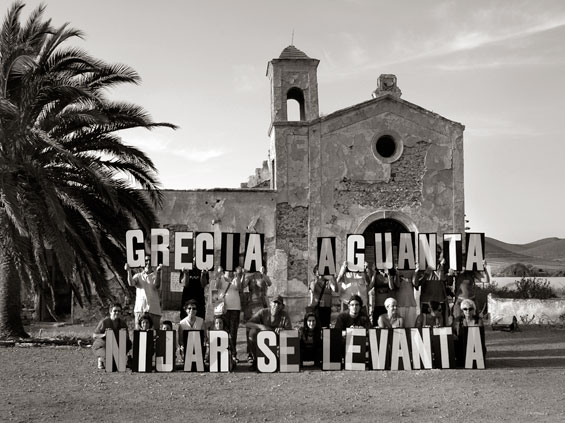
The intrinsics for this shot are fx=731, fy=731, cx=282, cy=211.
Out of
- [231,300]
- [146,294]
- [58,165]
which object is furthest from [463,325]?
[58,165]

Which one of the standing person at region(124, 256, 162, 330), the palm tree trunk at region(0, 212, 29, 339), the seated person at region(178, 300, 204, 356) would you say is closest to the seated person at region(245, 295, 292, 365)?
the seated person at region(178, 300, 204, 356)

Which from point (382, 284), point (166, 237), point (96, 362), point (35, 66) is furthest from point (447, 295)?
point (35, 66)

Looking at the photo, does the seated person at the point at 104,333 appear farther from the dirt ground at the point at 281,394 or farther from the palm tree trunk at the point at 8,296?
the palm tree trunk at the point at 8,296

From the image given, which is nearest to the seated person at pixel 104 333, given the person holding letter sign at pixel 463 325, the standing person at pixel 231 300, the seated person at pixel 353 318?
the standing person at pixel 231 300

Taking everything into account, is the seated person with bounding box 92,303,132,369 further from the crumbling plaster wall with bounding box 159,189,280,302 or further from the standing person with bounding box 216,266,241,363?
the crumbling plaster wall with bounding box 159,189,280,302

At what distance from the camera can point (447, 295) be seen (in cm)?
1366

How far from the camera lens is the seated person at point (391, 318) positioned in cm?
1155

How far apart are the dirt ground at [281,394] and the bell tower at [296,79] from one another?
36.4 feet

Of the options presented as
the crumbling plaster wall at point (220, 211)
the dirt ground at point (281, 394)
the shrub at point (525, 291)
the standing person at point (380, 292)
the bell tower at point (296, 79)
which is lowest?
the dirt ground at point (281, 394)

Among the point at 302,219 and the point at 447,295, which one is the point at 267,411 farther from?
the point at 302,219

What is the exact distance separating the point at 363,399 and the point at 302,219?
11557mm

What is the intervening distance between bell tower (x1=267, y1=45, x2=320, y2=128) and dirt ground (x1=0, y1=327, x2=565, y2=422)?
11101 mm

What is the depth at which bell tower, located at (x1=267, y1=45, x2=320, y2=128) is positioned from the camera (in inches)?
837

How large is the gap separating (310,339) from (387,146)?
10.00 metres
